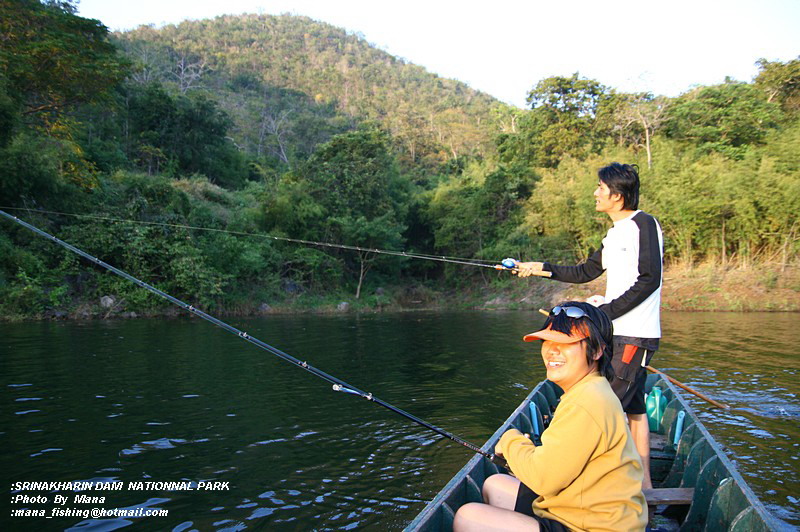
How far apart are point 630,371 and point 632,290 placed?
1.59 ft

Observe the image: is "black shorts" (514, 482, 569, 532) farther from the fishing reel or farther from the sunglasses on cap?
the fishing reel

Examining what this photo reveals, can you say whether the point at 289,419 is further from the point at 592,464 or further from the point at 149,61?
the point at 149,61

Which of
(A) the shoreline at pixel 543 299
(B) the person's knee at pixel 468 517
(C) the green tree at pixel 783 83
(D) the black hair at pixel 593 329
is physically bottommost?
(A) the shoreline at pixel 543 299

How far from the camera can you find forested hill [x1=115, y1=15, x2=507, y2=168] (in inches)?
1901

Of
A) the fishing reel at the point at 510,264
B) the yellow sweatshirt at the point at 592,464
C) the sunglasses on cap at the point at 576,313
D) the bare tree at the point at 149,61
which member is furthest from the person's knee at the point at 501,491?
the bare tree at the point at 149,61

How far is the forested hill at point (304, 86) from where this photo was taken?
48281 millimetres

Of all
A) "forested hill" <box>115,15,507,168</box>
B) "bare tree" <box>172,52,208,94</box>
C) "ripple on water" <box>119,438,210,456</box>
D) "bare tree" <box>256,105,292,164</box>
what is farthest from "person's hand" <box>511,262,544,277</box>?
"bare tree" <box>172,52,208,94</box>

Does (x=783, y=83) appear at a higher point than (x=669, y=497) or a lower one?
higher

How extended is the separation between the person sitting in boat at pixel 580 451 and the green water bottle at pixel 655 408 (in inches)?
152

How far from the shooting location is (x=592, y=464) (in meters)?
2.01

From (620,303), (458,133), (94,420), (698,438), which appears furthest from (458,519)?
(458,133)

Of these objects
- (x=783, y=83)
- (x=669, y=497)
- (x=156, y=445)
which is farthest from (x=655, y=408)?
(x=783, y=83)

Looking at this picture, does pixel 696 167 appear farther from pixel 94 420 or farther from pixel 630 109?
pixel 94 420

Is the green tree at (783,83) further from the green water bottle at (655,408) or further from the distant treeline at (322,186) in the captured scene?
the green water bottle at (655,408)
